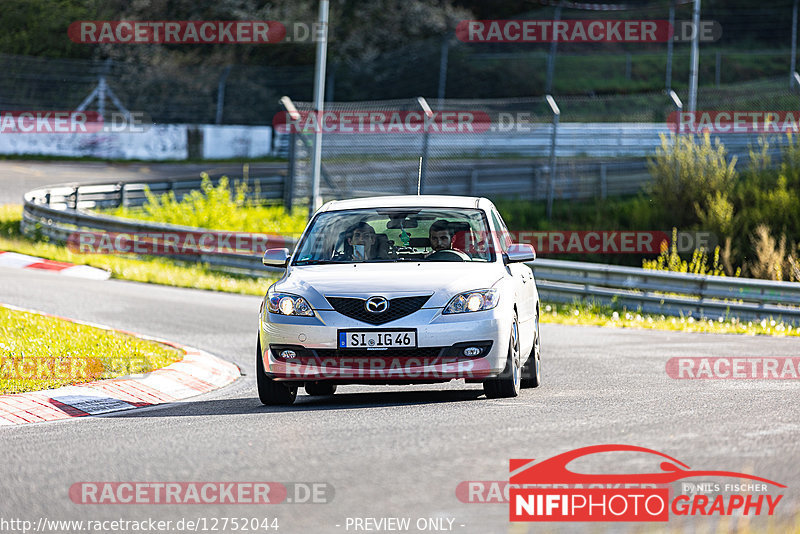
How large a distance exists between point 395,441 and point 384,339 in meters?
1.75

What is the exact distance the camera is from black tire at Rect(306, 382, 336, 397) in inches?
397

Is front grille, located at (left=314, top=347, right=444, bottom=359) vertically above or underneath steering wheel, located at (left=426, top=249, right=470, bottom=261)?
underneath

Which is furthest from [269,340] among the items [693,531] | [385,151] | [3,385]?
[385,151]

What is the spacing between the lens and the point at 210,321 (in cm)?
1617

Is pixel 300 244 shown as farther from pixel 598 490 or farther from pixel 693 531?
pixel 693 531

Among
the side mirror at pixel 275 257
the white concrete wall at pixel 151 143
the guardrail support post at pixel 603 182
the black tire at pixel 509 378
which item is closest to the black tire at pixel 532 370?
the black tire at pixel 509 378

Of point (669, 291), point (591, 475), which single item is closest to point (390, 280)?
point (591, 475)

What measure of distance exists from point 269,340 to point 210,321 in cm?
740

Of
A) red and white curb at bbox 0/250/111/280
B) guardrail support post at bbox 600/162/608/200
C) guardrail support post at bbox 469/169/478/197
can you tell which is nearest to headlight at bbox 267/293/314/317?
red and white curb at bbox 0/250/111/280

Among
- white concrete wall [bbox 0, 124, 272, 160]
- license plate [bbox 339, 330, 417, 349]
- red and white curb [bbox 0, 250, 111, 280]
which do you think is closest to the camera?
→ license plate [bbox 339, 330, 417, 349]

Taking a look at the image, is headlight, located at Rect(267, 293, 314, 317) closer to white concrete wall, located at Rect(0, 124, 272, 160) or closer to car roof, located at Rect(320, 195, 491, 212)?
car roof, located at Rect(320, 195, 491, 212)

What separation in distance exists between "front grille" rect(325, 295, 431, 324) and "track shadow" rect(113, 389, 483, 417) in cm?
63

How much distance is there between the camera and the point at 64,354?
11.2 metres

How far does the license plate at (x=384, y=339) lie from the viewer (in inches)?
337
